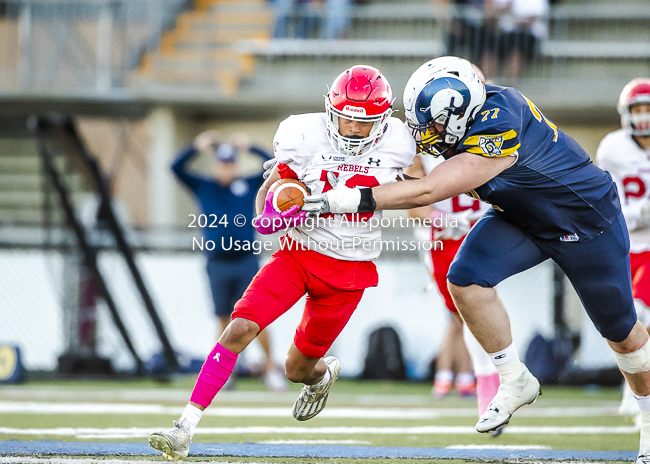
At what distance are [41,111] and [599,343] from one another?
842 centimetres

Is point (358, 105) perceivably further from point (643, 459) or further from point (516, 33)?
point (516, 33)

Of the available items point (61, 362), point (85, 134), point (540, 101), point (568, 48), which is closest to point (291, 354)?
A: point (61, 362)

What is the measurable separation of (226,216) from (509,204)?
4269mm

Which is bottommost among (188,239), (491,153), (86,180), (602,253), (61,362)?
(61,362)

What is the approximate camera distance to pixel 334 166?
3920 mm

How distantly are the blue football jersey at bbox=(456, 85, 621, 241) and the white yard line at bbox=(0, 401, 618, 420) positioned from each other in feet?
7.44

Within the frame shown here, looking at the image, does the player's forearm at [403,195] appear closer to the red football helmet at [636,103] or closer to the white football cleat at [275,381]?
the red football helmet at [636,103]

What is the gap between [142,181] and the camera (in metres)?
12.8

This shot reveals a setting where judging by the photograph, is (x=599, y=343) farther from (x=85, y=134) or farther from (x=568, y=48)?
(x=85, y=134)

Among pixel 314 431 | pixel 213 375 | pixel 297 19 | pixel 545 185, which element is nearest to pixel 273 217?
pixel 213 375

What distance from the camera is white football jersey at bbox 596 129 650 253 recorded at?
18.0ft

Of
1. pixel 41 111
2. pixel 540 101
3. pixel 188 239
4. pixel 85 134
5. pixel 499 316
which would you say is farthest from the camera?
pixel 85 134

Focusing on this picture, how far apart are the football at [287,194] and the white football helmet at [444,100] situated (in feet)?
1.86

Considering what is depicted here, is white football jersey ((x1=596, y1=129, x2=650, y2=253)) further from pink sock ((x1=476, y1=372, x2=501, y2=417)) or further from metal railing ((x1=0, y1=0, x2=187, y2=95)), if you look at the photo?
metal railing ((x1=0, y1=0, x2=187, y2=95))
